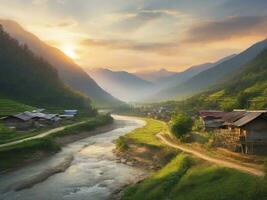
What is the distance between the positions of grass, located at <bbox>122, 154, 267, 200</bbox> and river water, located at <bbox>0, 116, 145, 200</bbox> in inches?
260

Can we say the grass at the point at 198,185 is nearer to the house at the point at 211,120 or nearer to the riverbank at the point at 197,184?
the riverbank at the point at 197,184

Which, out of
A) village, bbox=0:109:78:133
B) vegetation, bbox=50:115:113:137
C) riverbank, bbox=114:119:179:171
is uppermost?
village, bbox=0:109:78:133

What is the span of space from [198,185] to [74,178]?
2741 centimetres

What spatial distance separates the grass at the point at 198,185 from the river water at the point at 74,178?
21.7 feet

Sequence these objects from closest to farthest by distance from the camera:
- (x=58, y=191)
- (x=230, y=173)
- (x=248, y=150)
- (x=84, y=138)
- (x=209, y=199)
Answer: (x=209, y=199)
(x=230, y=173)
(x=58, y=191)
(x=248, y=150)
(x=84, y=138)

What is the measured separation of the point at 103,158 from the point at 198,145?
75.0 ft

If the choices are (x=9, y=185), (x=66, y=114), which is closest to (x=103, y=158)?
(x=9, y=185)

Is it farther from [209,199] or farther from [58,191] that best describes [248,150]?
[58,191]

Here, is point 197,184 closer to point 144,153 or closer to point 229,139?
point 229,139

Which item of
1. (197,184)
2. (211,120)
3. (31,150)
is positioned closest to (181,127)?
(211,120)

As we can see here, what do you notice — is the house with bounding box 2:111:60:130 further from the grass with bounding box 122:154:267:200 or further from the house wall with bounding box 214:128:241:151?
the grass with bounding box 122:154:267:200

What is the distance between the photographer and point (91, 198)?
2234 inches

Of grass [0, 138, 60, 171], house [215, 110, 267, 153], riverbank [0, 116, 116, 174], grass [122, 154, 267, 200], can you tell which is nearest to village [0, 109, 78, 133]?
riverbank [0, 116, 116, 174]

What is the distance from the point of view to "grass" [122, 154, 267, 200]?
143ft
